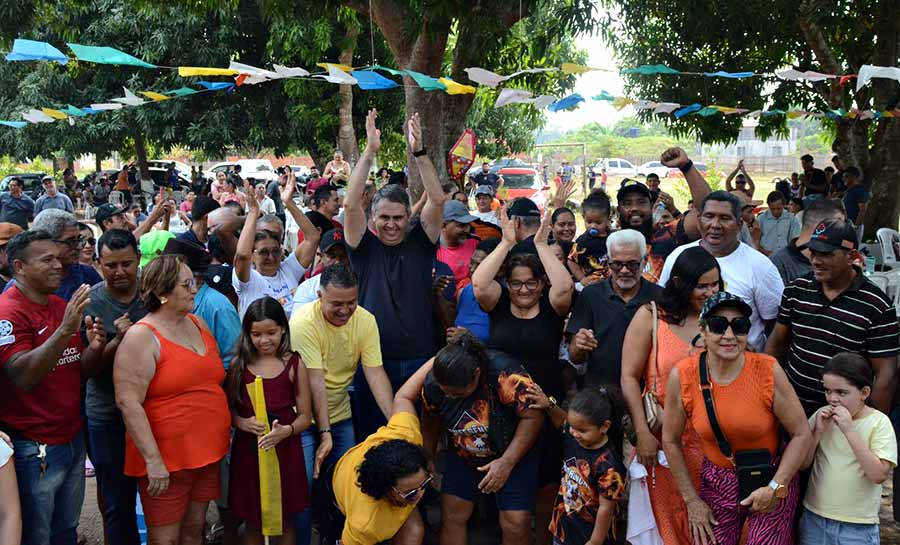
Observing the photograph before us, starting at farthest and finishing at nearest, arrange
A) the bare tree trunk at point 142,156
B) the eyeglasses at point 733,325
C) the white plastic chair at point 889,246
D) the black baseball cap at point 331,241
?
the bare tree trunk at point 142,156 < the white plastic chair at point 889,246 < the black baseball cap at point 331,241 < the eyeglasses at point 733,325

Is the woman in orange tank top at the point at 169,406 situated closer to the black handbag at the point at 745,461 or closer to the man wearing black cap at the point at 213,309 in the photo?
the man wearing black cap at the point at 213,309

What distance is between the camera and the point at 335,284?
4.13 metres

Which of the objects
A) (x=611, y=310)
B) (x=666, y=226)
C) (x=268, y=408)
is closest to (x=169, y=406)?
(x=268, y=408)

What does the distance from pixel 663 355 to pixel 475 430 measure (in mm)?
992

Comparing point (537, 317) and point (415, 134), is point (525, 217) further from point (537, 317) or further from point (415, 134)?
point (537, 317)

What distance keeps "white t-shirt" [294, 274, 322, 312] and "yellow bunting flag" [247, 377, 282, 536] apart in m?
0.96

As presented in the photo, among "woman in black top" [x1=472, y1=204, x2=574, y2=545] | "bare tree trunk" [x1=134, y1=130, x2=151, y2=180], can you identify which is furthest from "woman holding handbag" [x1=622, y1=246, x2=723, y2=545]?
"bare tree trunk" [x1=134, y1=130, x2=151, y2=180]

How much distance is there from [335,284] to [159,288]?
0.86m

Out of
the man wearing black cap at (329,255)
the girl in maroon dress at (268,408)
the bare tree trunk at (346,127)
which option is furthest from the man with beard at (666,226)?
the bare tree trunk at (346,127)

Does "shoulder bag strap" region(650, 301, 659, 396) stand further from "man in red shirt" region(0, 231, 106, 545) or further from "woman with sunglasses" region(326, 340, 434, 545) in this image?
"man in red shirt" region(0, 231, 106, 545)

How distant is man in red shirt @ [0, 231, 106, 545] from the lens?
3.57 metres

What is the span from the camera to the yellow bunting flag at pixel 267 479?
4.02m

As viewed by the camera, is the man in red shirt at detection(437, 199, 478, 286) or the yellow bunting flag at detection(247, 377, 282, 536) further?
the man in red shirt at detection(437, 199, 478, 286)

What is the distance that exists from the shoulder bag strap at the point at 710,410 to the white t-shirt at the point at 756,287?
901mm
